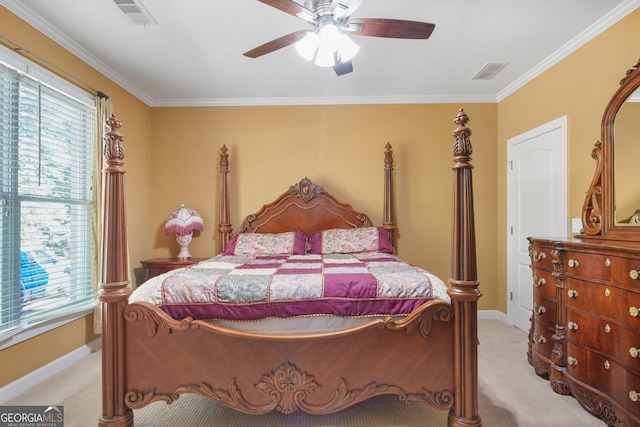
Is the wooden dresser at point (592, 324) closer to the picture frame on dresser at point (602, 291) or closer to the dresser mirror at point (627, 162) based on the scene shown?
the picture frame on dresser at point (602, 291)

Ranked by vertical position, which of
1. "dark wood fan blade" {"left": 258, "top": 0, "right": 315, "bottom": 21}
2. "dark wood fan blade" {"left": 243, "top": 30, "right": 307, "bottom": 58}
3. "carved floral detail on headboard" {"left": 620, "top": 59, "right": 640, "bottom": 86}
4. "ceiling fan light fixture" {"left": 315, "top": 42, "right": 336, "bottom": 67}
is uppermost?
"dark wood fan blade" {"left": 258, "top": 0, "right": 315, "bottom": 21}

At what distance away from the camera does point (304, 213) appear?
12.1 ft

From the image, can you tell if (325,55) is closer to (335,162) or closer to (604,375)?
(335,162)

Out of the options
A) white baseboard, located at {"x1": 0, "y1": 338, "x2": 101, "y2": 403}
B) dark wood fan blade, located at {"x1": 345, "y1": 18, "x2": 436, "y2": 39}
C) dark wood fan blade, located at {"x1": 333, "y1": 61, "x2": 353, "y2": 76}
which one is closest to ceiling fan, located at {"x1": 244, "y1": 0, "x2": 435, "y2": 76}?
dark wood fan blade, located at {"x1": 345, "y1": 18, "x2": 436, "y2": 39}

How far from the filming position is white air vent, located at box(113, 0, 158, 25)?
2117 millimetres

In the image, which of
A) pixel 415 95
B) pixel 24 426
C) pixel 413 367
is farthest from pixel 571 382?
pixel 24 426

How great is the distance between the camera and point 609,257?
1.78 m

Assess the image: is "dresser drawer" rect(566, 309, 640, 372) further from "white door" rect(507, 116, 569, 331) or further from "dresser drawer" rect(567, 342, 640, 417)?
"white door" rect(507, 116, 569, 331)

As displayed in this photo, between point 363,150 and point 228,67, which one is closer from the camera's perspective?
point 228,67

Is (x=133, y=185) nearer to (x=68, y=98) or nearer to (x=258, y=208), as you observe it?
(x=68, y=98)

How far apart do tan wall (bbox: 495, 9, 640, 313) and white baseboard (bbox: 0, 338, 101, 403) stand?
14.2 ft

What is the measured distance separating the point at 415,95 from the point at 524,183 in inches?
60.4

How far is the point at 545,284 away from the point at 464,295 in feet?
3.84

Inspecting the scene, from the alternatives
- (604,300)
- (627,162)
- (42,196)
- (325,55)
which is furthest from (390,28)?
(42,196)
